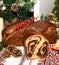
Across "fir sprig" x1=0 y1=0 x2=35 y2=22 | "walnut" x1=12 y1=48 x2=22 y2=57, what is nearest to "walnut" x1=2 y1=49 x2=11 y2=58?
"walnut" x1=12 y1=48 x2=22 y2=57

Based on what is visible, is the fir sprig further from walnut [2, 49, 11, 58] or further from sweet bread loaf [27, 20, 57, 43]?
walnut [2, 49, 11, 58]

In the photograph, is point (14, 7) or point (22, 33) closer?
point (22, 33)

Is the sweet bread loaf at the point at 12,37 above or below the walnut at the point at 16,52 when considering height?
above

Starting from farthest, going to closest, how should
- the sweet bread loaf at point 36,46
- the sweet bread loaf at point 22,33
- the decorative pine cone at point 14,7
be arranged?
the decorative pine cone at point 14,7 < the sweet bread loaf at point 22,33 < the sweet bread loaf at point 36,46

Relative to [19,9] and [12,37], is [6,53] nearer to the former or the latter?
[12,37]

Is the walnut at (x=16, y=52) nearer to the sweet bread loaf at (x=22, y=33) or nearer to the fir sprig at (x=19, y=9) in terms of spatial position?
the sweet bread loaf at (x=22, y=33)

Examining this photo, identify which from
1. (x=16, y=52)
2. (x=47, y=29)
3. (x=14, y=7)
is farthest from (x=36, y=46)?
(x=14, y=7)

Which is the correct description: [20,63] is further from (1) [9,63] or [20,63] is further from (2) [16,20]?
(2) [16,20]

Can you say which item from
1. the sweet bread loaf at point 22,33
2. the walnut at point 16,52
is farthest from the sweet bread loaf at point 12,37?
the walnut at point 16,52

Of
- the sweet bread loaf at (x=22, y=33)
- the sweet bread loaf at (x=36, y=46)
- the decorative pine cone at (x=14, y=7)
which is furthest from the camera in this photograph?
the decorative pine cone at (x=14, y=7)
